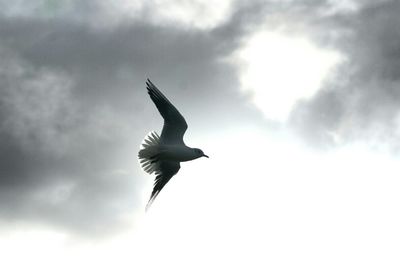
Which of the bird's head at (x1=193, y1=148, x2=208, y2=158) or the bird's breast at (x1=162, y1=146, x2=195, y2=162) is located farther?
the bird's head at (x1=193, y1=148, x2=208, y2=158)

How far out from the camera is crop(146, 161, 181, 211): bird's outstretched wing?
34.3 m

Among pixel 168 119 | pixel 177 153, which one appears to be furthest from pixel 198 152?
pixel 168 119

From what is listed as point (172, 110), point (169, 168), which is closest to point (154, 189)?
point (169, 168)

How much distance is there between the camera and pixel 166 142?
109 feet

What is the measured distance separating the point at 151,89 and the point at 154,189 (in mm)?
5222

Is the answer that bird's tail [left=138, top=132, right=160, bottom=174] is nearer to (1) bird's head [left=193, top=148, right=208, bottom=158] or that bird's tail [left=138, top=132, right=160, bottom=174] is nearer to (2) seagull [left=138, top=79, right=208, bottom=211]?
(2) seagull [left=138, top=79, right=208, bottom=211]

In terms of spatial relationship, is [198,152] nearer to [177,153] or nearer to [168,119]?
[177,153]

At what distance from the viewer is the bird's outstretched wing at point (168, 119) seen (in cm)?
3244

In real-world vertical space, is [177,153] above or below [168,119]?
below

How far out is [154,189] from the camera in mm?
34344

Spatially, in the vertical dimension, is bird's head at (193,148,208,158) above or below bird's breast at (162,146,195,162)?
above

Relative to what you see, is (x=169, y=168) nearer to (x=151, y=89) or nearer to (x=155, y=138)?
(x=155, y=138)

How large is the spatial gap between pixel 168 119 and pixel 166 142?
114 cm

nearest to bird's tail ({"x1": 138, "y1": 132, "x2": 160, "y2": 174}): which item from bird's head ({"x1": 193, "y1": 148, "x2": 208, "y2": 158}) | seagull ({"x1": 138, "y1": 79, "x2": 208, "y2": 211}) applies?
seagull ({"x1": 138, "y1": 79, "x2": 208, "y2": 211})
